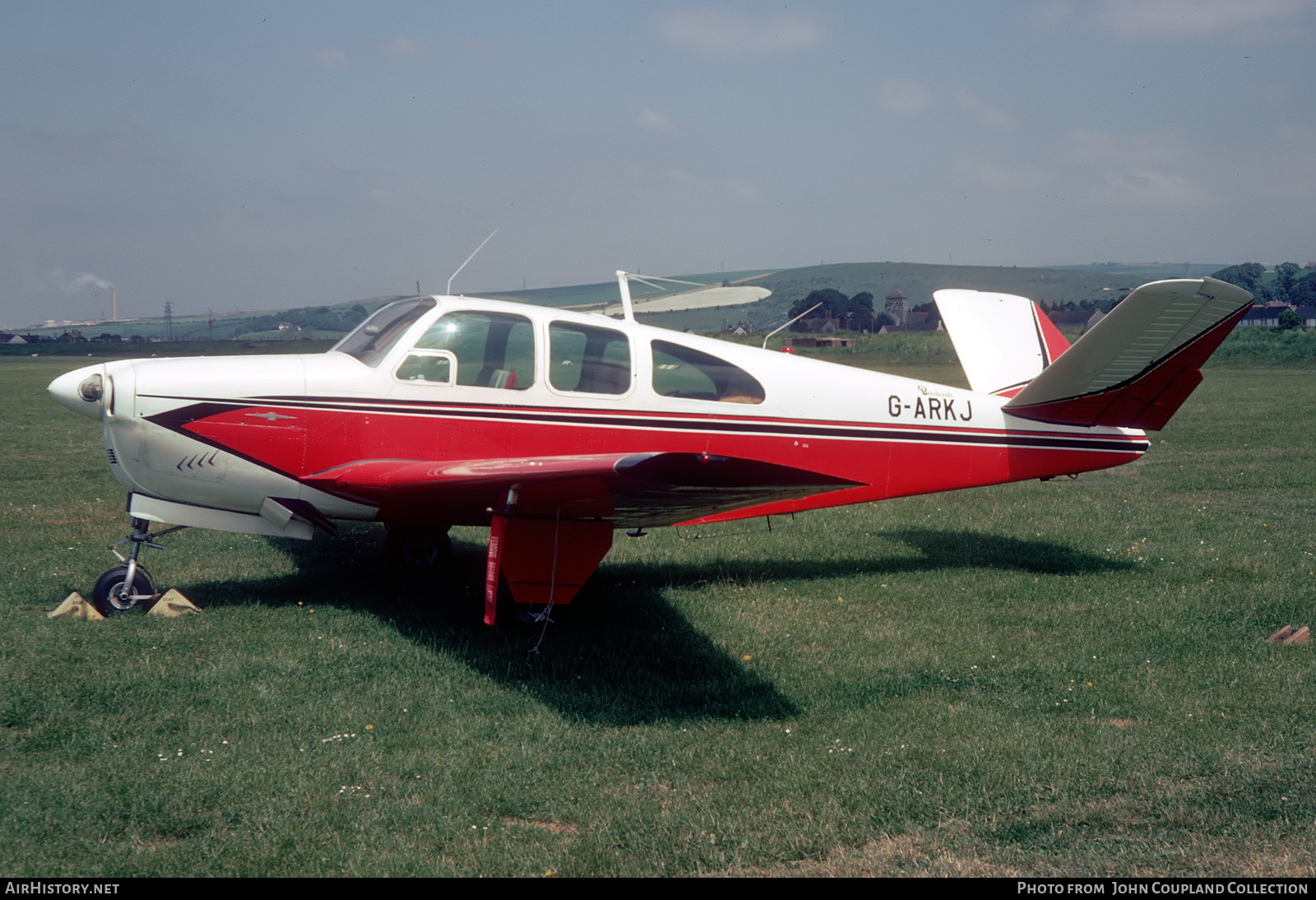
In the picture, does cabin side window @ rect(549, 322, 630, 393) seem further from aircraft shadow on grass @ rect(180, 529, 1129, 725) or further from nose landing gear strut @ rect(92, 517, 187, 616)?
nose landing gear strut @ rect(92, 517, 187, 616)

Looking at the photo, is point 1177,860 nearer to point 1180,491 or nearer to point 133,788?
point 133,788

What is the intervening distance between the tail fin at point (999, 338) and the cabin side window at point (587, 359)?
3.49 meters

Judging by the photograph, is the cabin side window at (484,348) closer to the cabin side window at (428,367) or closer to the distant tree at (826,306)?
the cabin side window at (428,367)

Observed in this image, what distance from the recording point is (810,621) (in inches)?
264

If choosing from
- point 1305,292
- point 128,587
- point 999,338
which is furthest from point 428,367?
point 1305,292

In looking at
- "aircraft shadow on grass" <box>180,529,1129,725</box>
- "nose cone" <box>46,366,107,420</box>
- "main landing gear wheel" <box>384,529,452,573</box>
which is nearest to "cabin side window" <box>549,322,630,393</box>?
"aircraft shadow on grass" <box>180,529,1129,725</box>

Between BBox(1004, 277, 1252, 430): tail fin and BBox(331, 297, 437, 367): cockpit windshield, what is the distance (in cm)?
490

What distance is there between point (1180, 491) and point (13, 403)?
2812 centimetres

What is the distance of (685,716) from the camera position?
16.9 ft

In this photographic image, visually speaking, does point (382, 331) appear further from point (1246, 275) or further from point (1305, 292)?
point (1246, 275)

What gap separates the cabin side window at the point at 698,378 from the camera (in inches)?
275

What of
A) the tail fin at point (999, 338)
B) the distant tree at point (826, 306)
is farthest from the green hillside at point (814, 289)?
the tail fin at point (999, 338)

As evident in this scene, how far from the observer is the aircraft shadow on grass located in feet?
17.7

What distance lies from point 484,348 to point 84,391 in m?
2.65
